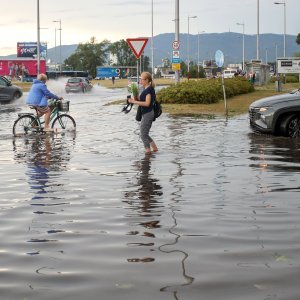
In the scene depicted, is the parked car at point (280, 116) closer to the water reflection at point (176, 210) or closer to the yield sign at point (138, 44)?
the water reflection at point (176, 210)

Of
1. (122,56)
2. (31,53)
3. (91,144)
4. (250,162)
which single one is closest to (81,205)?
(250,162)

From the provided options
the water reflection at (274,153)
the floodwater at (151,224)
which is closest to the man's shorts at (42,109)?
the floodwater at (151,224)

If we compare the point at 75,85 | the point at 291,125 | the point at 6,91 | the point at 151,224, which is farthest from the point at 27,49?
the point at 151,224

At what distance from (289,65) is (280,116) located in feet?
94.4

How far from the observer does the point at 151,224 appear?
22.3ft

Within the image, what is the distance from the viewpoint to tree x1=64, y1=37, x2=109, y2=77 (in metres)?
154

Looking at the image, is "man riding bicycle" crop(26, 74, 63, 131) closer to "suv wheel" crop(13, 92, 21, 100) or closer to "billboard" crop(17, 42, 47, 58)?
"suv wheel" crop(13, 92, 21, 100)

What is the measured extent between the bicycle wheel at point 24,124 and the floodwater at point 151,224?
3.41m

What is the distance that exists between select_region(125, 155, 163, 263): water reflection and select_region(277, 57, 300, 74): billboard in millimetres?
34357

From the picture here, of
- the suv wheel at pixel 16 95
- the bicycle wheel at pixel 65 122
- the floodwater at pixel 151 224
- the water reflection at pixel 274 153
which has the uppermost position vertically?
the suv wheel at pixel 16 95

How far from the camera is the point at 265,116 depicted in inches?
633

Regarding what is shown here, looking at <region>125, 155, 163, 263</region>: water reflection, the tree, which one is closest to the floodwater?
<region>125, 155, 163, 263</region>: water reflection

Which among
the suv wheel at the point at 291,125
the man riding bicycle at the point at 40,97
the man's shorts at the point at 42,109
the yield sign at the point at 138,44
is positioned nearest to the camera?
the suv wheel at the point at 291,125

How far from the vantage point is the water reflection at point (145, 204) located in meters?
6.26
